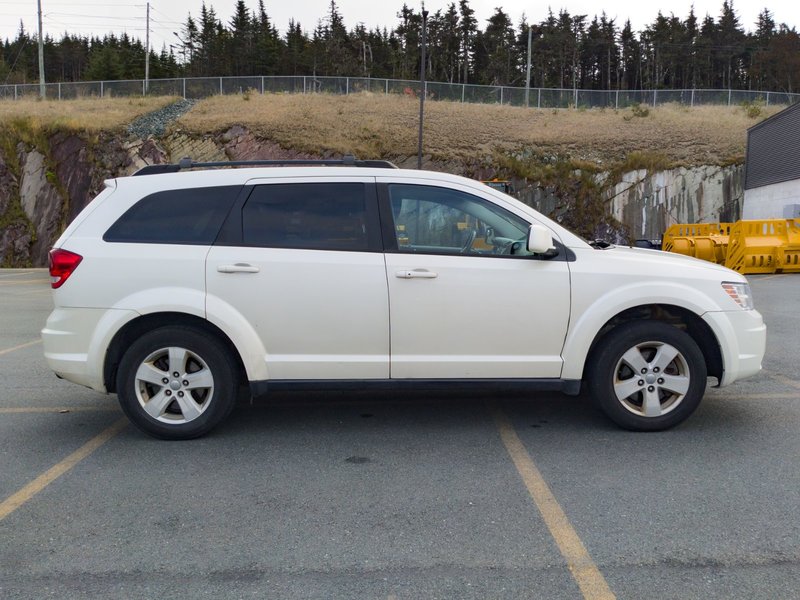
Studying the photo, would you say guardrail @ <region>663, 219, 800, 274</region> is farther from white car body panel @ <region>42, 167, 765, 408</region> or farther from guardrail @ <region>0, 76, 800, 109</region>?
guardrail @ <region>0, 76, 800, 109</region>

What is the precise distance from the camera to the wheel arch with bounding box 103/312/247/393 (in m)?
4.69

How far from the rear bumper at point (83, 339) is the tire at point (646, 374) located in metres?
3.32

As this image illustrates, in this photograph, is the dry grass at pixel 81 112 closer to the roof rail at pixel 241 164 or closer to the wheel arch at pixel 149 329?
the roof rail at pixel 241 164

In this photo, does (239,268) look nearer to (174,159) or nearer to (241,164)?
(241,164)

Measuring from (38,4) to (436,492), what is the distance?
5483cm

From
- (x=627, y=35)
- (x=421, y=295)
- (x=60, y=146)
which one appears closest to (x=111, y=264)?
(x=421, y=295)

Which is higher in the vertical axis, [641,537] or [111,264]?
[111,264]

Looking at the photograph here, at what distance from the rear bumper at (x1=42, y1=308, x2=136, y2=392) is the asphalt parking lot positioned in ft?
1.80

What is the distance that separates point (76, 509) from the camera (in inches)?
145

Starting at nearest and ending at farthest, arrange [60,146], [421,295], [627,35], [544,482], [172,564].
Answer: [172,564] → [544,482] → [421,295] → [60,146] → [627,35]

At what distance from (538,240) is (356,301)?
1302 millimetres

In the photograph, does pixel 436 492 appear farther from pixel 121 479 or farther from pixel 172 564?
pixel 121 479

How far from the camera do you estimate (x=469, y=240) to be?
4.75 meters

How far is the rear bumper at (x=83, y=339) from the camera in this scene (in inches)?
181
